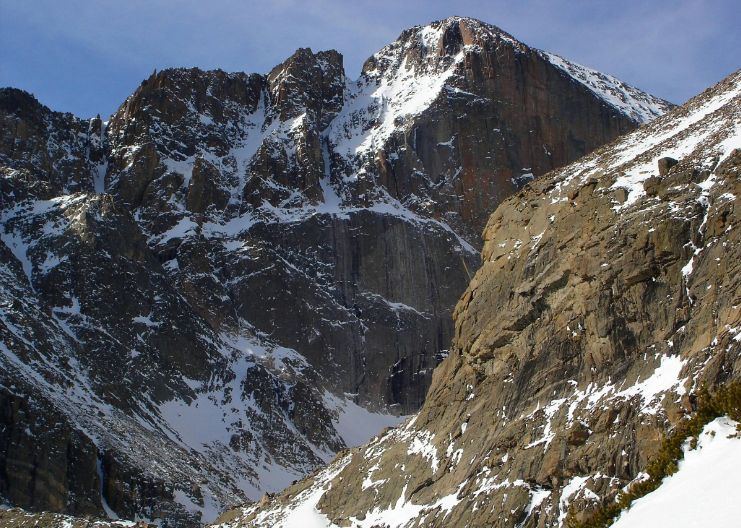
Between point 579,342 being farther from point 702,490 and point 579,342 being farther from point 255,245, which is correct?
point 255,245

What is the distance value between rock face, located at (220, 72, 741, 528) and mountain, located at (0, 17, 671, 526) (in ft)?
144

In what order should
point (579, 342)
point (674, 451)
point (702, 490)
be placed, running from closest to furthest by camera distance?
1. point (702, 490)
2. point (674, 451)
3. point (579, 342)

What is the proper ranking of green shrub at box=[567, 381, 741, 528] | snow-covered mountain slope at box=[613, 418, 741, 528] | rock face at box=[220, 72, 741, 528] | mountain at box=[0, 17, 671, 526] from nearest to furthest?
1. snow-covered mountain slope at box=[613, 418, 741, 528]
2. green shrub at box=[567, 381, 741, 528]
3. rock face at box=[220, 72, 741, 528]
4. mountain at box=[0, 17, 671, 526]

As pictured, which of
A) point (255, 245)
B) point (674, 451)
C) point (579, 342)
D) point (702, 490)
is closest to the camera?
point (702, 490)

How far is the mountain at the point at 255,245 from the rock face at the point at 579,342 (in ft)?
144

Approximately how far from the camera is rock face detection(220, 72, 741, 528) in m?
43.1

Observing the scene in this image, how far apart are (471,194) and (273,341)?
39.8 meters

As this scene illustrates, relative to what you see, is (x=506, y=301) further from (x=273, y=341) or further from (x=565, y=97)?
(x=565, y=97)

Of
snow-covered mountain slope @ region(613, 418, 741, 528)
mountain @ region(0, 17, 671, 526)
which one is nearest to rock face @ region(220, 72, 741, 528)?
Result: snow-covered mountain slope @ region(613, 418, 741, 528)

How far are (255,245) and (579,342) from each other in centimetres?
10751

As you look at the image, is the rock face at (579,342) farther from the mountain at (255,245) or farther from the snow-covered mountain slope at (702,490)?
the mountain at (255,245)

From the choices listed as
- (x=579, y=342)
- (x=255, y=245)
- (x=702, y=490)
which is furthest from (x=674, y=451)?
(x=255, y=245)

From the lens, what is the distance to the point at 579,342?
167ft

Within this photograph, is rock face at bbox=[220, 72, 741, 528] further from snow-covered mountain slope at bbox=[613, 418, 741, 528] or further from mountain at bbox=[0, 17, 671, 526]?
mountain at bbox=[0, 17, 671, 526]
